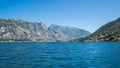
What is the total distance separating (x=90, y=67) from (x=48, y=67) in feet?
35.1

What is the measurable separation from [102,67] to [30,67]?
18155mm

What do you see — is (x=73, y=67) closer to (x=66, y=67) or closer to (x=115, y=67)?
(x=66, y=67)

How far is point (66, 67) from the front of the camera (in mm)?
57812

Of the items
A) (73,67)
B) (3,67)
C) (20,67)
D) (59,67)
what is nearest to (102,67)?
(73,67)

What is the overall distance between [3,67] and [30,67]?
21.9ft

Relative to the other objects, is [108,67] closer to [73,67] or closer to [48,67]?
[73,67]

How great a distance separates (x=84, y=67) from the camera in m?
57.8

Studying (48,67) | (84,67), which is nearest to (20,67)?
(48,67)

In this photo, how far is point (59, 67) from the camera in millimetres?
57281

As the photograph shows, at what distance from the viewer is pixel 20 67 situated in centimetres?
5666

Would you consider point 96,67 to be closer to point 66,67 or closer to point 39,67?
point 66,67

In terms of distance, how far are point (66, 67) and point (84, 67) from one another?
460cm

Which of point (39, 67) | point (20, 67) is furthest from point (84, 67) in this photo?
point (20, 67)

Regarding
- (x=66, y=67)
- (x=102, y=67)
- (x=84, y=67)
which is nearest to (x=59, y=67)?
(x=66, y=67)
